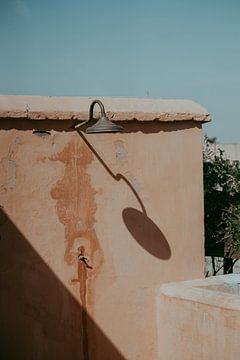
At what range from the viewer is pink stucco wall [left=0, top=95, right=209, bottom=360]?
482 centimetres

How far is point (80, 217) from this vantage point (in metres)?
5.08

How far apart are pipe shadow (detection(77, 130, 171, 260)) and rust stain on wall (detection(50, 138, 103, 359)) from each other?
0.94ft

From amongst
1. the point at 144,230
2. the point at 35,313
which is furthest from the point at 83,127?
the point at 35,313

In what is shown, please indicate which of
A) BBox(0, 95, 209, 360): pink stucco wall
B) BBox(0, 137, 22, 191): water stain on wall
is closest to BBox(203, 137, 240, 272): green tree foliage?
BBox(0, 95, 209, 360): pink stucco wall

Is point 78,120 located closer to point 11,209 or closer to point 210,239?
point 11,209

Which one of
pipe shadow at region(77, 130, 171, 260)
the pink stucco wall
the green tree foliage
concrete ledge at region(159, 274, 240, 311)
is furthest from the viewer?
the green tree foliage

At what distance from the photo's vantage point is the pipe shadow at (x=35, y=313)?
4770 mm

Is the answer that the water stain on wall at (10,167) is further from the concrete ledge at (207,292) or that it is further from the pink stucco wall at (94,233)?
the concrete ledge at (207,292)

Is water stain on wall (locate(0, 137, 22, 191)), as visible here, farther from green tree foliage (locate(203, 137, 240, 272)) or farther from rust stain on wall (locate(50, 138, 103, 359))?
green tree foliage (locate(203, 137, 240, 272))

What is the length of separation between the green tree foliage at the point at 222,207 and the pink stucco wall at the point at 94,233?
6.14ft

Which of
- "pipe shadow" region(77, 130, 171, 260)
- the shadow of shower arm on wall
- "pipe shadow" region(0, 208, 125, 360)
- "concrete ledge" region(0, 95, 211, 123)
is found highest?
"concrete ledge" region(0, 95, 211, 123)

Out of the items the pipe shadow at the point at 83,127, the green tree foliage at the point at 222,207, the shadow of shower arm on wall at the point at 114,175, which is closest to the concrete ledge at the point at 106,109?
the pipe shadow at the point at 83,127

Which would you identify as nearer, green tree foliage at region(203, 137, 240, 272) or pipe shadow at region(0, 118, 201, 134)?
pipe shadow at region(0, 118, 201, 134)

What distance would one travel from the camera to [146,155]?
17.7 feet
